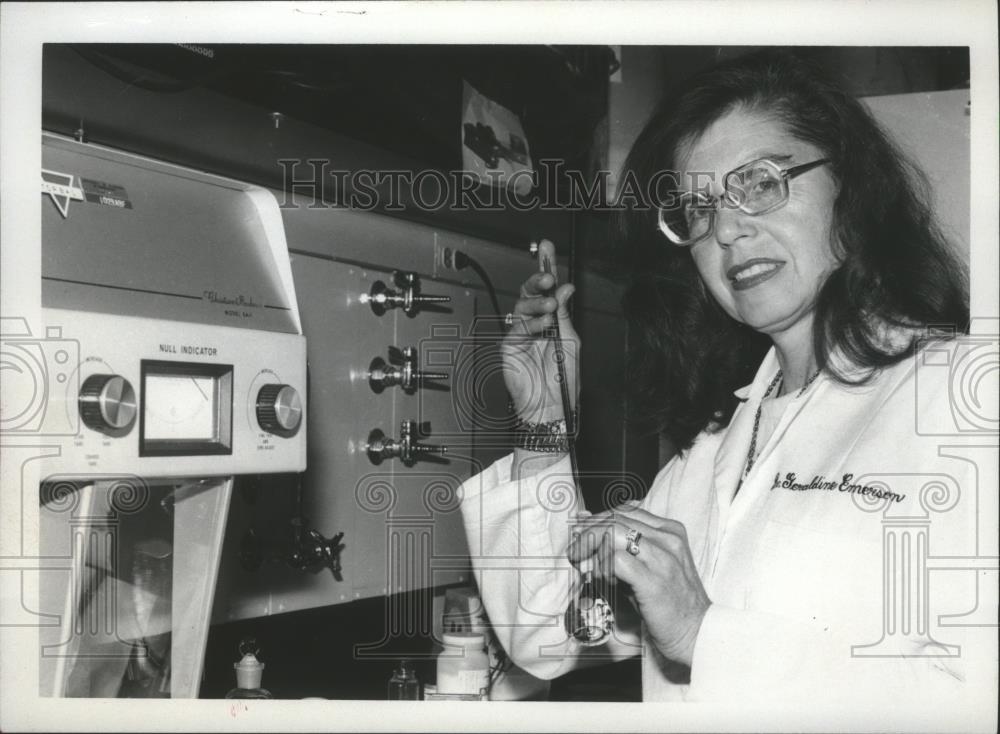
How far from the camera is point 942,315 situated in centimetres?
92

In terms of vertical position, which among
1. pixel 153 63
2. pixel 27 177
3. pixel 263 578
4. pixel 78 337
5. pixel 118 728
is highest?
pixel 153 63

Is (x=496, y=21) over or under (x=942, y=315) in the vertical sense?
over

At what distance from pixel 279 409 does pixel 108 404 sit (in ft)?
0.51

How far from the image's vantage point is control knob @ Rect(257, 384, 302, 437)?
82 cm

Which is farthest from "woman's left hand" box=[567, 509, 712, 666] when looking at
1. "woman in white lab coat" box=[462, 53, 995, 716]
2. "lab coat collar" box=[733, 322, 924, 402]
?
"lab coat collar" box=[733, 322, 924, 402]

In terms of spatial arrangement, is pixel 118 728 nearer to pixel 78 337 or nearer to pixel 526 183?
pixel 78 337

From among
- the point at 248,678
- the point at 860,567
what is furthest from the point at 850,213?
the point at 248,678

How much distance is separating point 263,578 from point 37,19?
0.69 metres

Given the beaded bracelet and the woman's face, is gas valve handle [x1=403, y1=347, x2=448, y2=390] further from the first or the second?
the woman's face

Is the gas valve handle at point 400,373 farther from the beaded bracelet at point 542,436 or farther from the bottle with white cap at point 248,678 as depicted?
the bottle with white cap at point 248,678

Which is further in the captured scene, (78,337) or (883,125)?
(883,125)

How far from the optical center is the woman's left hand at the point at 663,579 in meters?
0.90

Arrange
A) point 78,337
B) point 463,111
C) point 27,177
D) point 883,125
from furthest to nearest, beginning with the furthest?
point 463,111
point 883,125
point 27,177
point 78,337

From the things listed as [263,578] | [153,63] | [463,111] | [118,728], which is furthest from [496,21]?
[118,728]
